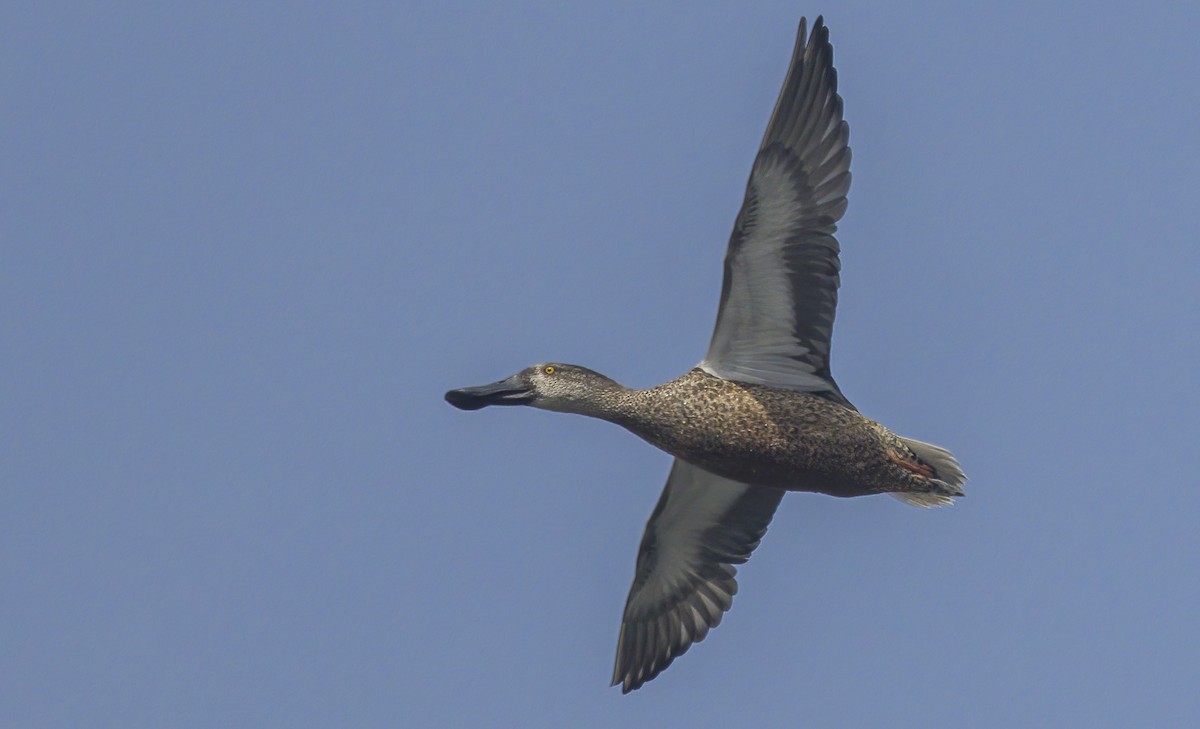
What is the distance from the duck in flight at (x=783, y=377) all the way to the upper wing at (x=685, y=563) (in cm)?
80

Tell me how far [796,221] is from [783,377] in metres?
1.23

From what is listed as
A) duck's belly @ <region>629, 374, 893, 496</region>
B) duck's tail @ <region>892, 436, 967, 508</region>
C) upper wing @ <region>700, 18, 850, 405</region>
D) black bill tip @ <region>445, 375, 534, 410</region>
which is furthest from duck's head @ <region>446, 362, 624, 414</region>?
duck's tail @ <region>892, 436, 967, 508</region>

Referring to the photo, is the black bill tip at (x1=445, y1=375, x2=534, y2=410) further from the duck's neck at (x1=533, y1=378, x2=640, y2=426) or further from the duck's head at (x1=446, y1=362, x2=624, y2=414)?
the duck's neck at (x1=533, y1=378, x2=640, y2=426)

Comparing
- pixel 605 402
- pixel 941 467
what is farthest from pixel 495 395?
pixel 941 467

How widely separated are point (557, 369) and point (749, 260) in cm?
182

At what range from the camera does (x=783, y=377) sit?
14.4 meters

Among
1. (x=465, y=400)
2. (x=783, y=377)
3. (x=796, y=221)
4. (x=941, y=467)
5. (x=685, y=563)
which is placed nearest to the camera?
(x=796, y=221)

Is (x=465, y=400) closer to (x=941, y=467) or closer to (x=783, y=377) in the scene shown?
(x=783, y=377)

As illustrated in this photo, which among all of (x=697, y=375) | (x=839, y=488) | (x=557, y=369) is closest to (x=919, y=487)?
(x=839, y=488)

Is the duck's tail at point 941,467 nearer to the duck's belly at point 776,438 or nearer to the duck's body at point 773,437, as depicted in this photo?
the duck's body at point 773,437

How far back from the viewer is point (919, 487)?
1434 centimetres

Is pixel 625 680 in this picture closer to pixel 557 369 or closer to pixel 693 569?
pixel 693 569

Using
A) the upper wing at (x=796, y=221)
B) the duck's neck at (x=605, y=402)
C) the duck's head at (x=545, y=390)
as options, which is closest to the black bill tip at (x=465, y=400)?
the duck's head at (x=545, y=390)

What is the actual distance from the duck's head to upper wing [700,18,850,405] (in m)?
1.19
